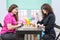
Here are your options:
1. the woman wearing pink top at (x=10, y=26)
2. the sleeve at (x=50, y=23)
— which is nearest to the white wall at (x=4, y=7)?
the woman wearing pink top at (x=10, y=26)

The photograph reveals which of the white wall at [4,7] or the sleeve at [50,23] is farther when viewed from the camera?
the white wall at [4,7]

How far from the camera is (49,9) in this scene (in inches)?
139

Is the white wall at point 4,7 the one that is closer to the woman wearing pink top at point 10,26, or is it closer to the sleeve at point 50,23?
the woman wearing pink top at point 10,26

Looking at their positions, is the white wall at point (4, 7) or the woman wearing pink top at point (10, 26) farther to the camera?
the white wall at point (4, 7)

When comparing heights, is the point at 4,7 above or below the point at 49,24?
above

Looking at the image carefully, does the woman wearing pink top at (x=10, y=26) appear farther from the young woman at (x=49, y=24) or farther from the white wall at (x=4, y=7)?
the white wall at (x=4, y=7)

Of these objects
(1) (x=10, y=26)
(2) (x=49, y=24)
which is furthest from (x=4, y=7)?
(2) (x=49, y=24)

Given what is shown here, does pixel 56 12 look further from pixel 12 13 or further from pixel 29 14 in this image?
pixel 12 13

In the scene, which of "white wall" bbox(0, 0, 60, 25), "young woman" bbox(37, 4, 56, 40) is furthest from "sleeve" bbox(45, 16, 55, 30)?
"white wall" bbox(0, 0, 60, 25)

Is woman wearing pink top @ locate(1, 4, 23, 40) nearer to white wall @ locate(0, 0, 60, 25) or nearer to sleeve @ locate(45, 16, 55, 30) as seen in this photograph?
sleeve @ locate(45, 16, 55, 30)

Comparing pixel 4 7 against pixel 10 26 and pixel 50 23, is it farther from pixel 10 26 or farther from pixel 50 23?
pixel 50 23

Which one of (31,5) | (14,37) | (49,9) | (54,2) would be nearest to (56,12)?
(54,2)

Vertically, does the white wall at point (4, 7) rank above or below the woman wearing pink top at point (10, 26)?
above

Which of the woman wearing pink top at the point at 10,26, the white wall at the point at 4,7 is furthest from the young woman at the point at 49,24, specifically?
the white wall at the point at 4,7
